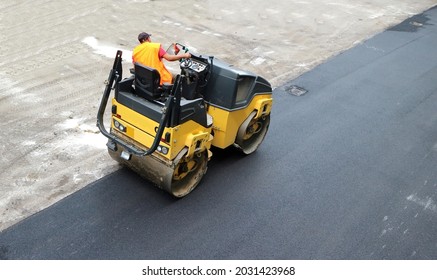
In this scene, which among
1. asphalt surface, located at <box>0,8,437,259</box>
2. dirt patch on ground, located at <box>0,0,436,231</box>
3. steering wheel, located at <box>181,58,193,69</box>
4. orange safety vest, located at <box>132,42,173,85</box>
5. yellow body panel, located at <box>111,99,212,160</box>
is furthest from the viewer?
dirt patch on ground, located at <box>0,0,436,231</box>

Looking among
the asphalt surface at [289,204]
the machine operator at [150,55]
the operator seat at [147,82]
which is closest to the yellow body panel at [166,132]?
the operator seat at [147,82]

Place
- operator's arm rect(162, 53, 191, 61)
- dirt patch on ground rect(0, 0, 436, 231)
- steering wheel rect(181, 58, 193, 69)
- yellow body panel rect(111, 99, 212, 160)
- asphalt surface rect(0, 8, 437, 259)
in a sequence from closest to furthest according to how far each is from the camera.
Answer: asphalt surface rect(0, 8, 437, 259)
yellow body panel rect(111, 99, 212, 160)
operator's arm rect(162, 53, 191, 61)
steering wheel rect(181, 58, 193, 69)
dirt patch on ground rect(0, 0, 436, 231)

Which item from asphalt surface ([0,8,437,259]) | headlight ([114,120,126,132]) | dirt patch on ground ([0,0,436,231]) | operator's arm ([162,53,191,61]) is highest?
operator's arm ([162,53,191,61])

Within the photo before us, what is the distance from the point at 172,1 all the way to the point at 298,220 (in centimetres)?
908

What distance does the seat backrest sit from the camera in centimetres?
518

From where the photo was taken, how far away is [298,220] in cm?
556

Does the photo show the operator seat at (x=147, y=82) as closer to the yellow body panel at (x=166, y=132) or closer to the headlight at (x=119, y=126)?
the yellow body panel at (x=166, y=132)

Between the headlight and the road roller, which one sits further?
the headlight

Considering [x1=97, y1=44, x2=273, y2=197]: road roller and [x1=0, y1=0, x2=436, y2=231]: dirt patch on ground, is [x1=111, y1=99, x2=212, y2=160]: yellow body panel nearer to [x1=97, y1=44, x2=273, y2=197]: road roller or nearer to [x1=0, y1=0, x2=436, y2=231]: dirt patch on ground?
[x1=97, y1=44, x2=273, y2=197]: road roller

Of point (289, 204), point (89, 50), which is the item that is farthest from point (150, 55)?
point (89, 50)

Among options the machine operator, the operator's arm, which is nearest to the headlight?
the machine operator

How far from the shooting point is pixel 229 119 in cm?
591

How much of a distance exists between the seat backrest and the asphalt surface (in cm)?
118

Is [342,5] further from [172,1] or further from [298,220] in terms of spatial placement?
[298,220]
